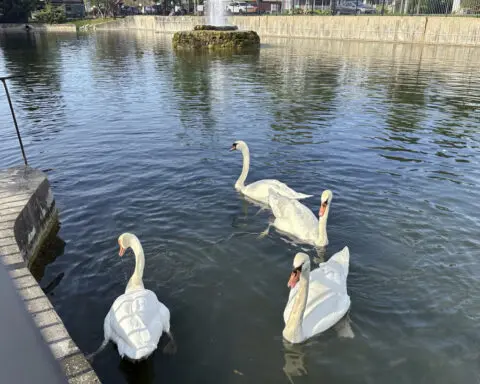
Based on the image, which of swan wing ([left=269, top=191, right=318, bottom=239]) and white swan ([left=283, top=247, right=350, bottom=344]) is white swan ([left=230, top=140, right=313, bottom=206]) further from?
white swan ([left=283, top=247, right=350, bottom=344])

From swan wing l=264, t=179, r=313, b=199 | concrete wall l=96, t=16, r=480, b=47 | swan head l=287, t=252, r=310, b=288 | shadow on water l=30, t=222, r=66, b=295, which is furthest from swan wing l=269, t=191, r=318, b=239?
concrete wall l=96, t=16, r=480, b=47

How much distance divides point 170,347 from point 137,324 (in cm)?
76

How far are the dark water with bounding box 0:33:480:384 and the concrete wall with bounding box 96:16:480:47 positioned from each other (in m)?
24.5

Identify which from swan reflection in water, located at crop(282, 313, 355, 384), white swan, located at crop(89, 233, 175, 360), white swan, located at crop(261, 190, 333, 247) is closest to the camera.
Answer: white swan, located at crop(89, 233, 175, 360)

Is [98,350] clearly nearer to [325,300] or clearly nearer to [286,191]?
[325,300]

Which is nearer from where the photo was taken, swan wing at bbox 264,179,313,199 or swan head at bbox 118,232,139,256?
swan head at bbox 118,232,139,256

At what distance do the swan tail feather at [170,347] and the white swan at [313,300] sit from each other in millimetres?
1531

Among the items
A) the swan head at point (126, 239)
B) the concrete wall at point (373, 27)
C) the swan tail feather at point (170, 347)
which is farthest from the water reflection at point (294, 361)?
the concrete wall at point (373, 27)

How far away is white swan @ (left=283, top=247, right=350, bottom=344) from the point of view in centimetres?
562

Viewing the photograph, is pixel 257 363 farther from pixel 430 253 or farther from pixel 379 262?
pixel 430 253

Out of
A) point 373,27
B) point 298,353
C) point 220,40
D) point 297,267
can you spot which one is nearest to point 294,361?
point 298,353

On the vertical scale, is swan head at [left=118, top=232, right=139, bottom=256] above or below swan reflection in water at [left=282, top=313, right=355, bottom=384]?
above

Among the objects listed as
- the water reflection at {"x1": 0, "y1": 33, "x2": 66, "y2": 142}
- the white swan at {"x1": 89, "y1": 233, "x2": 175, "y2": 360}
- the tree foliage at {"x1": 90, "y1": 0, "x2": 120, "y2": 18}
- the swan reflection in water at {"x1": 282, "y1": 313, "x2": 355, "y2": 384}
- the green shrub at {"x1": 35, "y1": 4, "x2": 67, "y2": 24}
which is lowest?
the swan reflection in water at {"x1": 282, "y1": 313, "x2": 355, "y2": 384}

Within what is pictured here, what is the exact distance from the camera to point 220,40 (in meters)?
43.5
